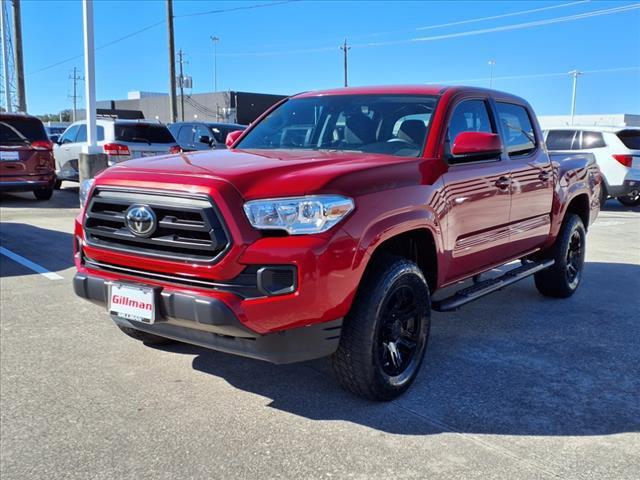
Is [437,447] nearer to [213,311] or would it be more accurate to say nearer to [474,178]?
[213,311]

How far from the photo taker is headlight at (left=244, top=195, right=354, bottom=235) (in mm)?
3053

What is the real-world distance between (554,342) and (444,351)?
94 cm

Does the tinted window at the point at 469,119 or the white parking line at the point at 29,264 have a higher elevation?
the tinted window at the point at 469,119

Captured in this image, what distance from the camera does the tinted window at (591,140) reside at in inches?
559

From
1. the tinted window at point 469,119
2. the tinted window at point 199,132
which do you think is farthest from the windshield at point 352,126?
the tinted window at point 199,132

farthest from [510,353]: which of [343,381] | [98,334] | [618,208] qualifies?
[618,208]

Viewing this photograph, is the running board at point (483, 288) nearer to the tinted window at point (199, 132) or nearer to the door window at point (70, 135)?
the tinted window at point (199, 132)

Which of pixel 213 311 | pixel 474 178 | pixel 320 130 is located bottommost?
pixel 213 311

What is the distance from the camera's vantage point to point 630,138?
45.5ft

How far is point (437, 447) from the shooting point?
314cm

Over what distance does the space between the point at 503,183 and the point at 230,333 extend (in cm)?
262

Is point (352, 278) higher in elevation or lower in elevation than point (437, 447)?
higher

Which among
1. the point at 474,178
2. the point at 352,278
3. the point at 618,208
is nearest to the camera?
the point at 352,278

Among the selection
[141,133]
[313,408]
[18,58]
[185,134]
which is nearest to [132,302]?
[313,408]
